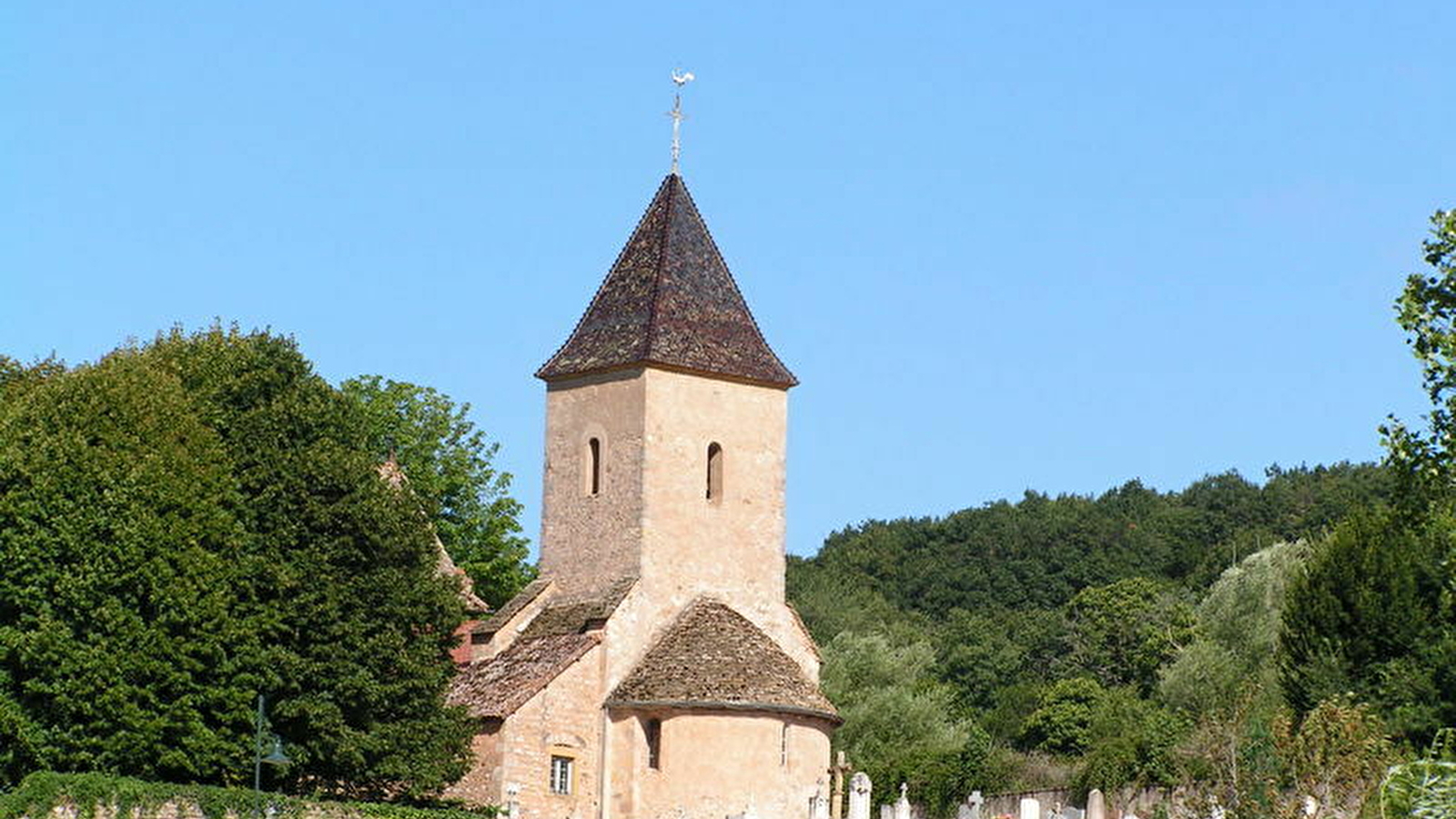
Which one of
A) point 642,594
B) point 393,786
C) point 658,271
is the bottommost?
point 393,786

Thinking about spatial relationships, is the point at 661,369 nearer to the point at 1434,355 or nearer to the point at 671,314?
the point at 671,314

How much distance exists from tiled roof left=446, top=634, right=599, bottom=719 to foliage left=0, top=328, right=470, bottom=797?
2.67m

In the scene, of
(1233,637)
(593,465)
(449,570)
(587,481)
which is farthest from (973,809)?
(1233,637)

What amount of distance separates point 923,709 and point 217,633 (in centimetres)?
2934

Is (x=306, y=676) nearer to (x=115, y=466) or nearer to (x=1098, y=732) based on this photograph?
(x=115, y=466)

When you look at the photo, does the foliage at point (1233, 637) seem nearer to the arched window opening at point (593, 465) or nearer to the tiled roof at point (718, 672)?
the tiled roof at point (718, 672)

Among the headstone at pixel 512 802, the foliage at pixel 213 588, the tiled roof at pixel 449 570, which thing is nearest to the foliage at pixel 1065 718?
the tiled roof at pixel 449 570

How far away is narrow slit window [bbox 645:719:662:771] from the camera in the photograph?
45156 millimetres

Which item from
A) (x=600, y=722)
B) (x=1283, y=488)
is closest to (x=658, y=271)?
(x=600, y=722)

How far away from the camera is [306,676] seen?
40.2m

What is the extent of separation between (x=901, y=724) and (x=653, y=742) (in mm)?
20338

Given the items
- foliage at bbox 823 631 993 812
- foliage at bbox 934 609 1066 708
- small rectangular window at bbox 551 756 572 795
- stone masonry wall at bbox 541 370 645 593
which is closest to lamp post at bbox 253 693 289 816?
small rectangular window at bbox 551 756 572 795

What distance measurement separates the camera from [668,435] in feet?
157

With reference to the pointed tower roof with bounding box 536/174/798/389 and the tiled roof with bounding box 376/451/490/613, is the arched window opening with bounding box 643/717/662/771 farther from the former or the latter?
the pointed tower roof with bounding box 536/174/798/389
